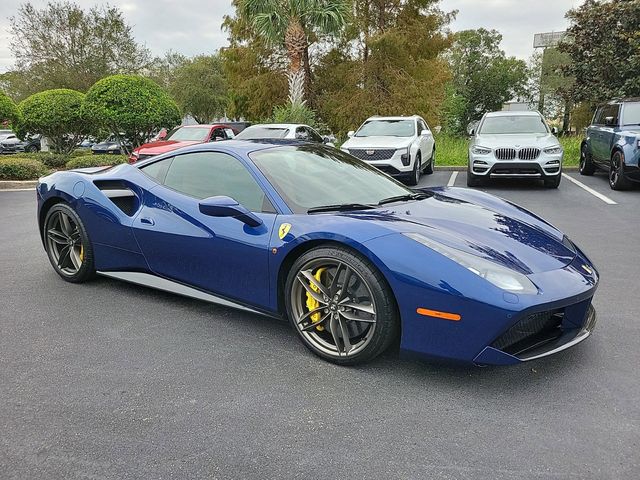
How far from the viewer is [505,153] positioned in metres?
9.98

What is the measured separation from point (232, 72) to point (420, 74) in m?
9.48

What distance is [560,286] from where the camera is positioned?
2639 millimetres

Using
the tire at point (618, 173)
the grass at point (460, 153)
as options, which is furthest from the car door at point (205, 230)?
the grass at point (460, 153)

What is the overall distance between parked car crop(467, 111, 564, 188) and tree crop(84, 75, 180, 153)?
9.79 m

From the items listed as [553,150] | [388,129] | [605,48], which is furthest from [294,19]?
[553,150]

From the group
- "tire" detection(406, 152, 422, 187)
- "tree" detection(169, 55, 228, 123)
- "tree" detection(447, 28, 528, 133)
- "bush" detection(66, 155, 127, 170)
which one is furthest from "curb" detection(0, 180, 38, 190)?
"tree" detection(447, 28, 528, 133)

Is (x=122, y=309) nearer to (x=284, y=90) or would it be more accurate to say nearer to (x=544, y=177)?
(x=544, y=177)

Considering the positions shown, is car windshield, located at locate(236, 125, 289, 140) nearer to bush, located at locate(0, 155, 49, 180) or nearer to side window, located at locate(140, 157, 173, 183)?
bush, located at locate(0, 155, 49, 180)

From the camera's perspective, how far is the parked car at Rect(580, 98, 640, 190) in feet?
30.7

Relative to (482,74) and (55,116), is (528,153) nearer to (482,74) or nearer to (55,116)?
(55,116)

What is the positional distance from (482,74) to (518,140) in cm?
5438

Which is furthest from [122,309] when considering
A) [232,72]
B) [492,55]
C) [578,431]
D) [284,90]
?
[492,55]

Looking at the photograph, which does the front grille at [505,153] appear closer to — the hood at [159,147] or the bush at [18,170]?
the hood at [159,147]

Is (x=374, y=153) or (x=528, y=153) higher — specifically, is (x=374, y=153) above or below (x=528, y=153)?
above
